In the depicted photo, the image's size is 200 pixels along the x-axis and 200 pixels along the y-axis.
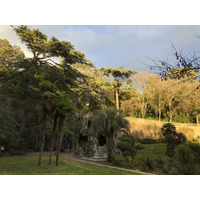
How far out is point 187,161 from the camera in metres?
6.75

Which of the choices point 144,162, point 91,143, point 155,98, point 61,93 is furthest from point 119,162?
point 155,98

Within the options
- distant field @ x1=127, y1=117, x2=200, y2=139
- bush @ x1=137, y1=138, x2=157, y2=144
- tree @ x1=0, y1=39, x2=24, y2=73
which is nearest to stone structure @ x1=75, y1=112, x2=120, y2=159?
bush @ x1=137, y1=138, x2=157, y2=144

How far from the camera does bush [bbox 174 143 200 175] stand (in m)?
6.54

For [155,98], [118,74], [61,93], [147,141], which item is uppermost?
[118,74]

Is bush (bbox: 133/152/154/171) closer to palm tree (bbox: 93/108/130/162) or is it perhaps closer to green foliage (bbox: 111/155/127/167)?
green foliage (bbox: 111/155/127/167)

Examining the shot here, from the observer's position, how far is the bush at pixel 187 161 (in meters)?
6.54

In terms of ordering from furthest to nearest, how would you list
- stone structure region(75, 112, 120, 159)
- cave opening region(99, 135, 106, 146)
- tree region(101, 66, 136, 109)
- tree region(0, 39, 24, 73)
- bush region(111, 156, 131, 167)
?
tree region(101, 66, 136, 109)
tree region(0, 39, 24, 73)
cave opening region(99, 135, 106, 146)
stone structure region(75, 112, 120, 159)
bush region(111, 156, 131, 167)

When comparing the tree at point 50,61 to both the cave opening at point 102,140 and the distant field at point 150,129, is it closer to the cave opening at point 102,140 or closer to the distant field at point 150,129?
the cave opening at point 102,140

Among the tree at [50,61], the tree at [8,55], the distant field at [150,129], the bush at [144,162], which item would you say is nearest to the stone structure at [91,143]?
the tree at [50,61]

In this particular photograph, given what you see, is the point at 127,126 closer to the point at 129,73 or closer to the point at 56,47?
the point at 56,47

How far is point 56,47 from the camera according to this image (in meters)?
13.9

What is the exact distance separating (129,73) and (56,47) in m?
12.3

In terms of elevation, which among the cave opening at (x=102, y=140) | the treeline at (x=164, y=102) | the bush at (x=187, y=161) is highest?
the treeline at (x=164, y=102)

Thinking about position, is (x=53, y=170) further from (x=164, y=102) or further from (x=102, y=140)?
(x=164, y=102)
